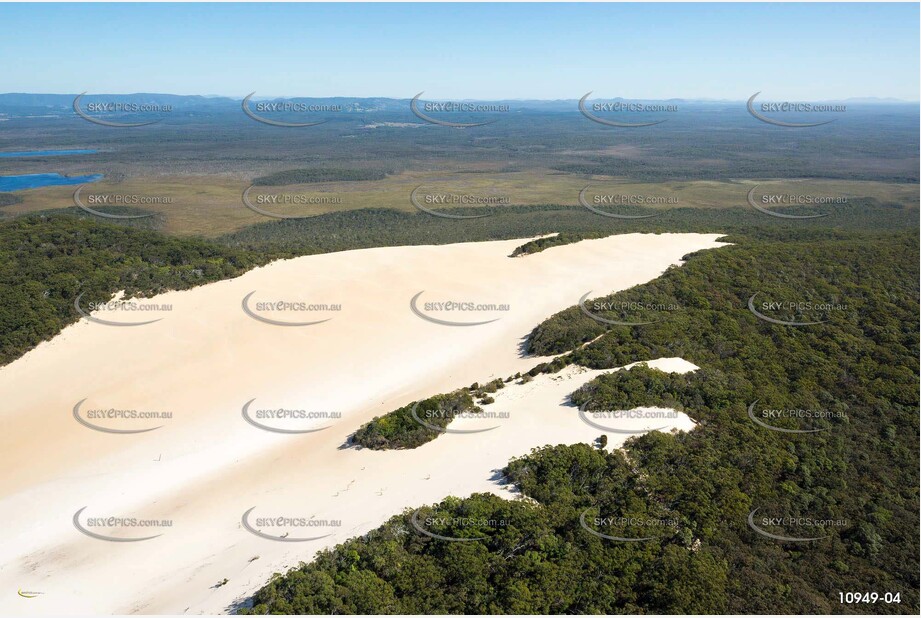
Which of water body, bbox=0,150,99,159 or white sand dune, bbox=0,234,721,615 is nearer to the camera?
white sand dune, bbox=0,234,721,615

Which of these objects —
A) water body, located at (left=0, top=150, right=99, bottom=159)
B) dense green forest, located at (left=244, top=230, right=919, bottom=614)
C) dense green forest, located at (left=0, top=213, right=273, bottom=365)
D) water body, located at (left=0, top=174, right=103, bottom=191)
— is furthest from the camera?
water body, located at (left=0, top=150, right=99, bottom=159)

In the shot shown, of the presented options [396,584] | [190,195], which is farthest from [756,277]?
[190,195]

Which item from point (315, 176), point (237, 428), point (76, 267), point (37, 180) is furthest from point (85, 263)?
point (37, 180)

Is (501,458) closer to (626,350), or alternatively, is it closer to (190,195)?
(626,350)

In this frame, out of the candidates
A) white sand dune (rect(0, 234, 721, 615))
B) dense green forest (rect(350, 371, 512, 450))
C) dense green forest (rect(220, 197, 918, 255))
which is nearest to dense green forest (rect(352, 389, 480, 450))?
dense green forest (rect(350, 371, 512, 450))

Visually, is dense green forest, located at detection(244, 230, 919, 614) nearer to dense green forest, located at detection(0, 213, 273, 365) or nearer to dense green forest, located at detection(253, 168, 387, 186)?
dense green forest, located at detection(0, 213, 273, 365)

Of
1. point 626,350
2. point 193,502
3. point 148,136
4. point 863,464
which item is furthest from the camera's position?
point 148,136
